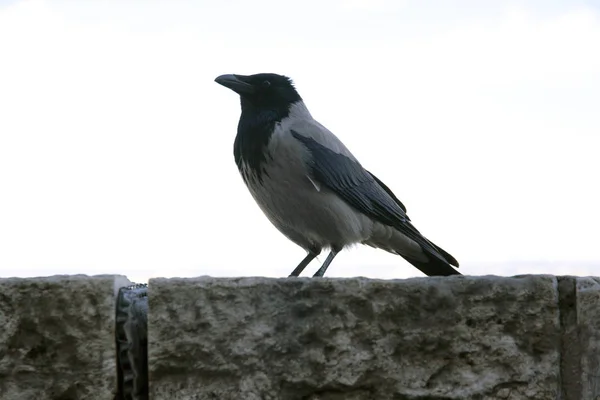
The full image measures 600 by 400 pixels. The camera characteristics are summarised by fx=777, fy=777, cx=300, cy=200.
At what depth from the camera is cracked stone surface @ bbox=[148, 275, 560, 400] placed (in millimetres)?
2326

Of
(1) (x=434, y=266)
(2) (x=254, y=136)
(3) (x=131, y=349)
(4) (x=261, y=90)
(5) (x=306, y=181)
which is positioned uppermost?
(4) (x=261, y=90)

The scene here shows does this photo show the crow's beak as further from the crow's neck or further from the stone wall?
the stone wall

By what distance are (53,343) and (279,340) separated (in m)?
0.68

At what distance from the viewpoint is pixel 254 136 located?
3982 mm

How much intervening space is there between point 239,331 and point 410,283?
1.79 ft

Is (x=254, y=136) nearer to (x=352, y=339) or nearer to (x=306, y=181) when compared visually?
(x=306, y=181)

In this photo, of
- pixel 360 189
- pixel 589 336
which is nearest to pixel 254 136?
pixel 360 189

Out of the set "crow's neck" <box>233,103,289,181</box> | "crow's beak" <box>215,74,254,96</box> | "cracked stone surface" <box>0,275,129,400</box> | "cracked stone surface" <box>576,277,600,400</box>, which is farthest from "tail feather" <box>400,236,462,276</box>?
"cracked stone surface" <box>0,275,129,400</box>

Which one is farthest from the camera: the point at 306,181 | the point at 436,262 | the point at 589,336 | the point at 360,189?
the point at 436,262

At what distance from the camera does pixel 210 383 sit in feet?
7.64

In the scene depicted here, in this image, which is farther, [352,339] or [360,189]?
[360,189]

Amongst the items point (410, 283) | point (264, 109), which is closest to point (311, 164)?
point (264, 109)

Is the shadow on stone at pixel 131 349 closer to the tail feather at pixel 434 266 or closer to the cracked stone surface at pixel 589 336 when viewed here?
the cracked stone surface at pixel 589 336

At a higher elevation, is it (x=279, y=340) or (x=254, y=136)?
(x=254, y=136)
